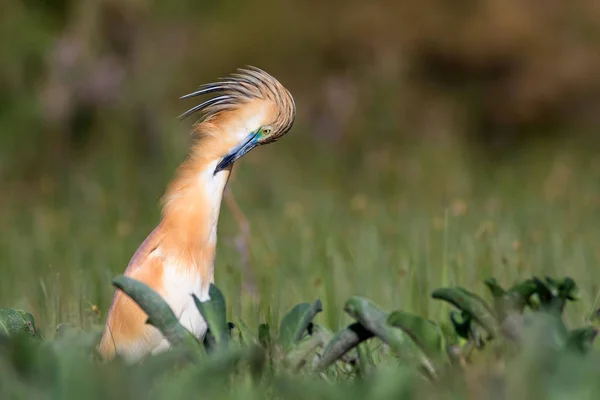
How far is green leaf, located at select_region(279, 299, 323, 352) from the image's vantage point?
1954 millimetres

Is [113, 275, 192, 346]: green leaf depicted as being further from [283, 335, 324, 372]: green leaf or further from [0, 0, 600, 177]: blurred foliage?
[0, 0, 600, 177]: blurred foliage

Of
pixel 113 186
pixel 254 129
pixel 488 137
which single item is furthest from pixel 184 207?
pixel 488 137

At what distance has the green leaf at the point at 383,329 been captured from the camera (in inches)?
72.4

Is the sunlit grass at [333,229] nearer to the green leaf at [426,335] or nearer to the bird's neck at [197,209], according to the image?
the bird's neck at [197,209]

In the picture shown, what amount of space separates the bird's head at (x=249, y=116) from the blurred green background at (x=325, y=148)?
0.40 meters

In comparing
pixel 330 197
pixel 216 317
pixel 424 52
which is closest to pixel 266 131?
pixel 216 317

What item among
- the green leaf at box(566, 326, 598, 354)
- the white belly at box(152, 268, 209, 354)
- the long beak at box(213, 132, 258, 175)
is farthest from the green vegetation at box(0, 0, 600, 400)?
the long beak at box(213, 132, 258, 175)

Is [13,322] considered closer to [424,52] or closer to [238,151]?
[238,151]

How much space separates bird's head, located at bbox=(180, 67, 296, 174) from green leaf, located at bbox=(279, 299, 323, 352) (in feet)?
1.94

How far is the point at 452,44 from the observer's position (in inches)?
375

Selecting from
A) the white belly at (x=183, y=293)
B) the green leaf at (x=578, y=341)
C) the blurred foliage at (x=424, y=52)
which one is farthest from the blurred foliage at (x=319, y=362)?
the blurred foliage at (x=424, y=52)

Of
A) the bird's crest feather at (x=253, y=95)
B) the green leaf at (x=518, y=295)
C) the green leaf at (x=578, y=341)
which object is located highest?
the bird's crest feather at (x=253, y=95)

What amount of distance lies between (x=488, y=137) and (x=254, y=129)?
7001 millimetres

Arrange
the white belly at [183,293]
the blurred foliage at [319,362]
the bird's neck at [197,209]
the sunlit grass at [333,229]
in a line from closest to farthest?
the blurred foliage at [319,362]
the white belly at [183,293]
the bird's neck at [197,209]
the sunlit grass at [333,229]
